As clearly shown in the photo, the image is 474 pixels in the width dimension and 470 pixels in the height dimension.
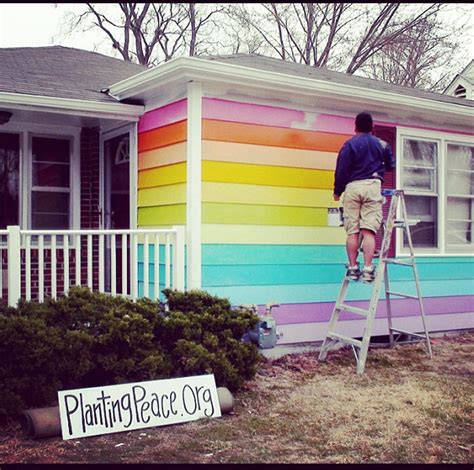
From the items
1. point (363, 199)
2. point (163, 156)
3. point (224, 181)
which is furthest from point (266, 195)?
point (163, 156)

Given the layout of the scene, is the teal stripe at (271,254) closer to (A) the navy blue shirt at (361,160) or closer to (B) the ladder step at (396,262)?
(B) the ladder step at (396,262)

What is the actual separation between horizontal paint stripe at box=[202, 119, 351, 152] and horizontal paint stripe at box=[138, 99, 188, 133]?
26cm

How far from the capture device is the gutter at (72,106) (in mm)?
6027

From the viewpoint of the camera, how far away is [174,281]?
5.71 metres

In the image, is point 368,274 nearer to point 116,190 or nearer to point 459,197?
point 459,197

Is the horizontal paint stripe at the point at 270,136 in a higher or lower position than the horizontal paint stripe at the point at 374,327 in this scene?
higher

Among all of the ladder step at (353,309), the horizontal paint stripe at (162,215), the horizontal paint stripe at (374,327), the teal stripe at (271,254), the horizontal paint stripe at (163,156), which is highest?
the horizontal paint stripe at (163,156)

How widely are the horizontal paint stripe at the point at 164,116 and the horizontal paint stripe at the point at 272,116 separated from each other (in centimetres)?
23

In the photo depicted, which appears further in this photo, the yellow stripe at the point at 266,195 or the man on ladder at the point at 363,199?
the yellow stripe at the point at 266,195

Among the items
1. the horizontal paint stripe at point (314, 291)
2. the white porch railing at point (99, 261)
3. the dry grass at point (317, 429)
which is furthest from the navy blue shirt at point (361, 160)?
the dry grass at point (317, 429)

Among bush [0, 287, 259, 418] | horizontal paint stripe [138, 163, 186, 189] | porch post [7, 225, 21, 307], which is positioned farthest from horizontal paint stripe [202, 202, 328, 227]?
porch post [7, 225, 21, 307]

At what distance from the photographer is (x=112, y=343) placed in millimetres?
4605

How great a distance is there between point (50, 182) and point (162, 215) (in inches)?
74.3

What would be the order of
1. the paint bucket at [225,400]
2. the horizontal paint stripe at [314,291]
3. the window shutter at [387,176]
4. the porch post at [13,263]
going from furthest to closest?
the window shutter at [387,176] < the horizontal paint stripe at [314,291] < the porch post at [13,263] < the paint bucket at [225,400]
